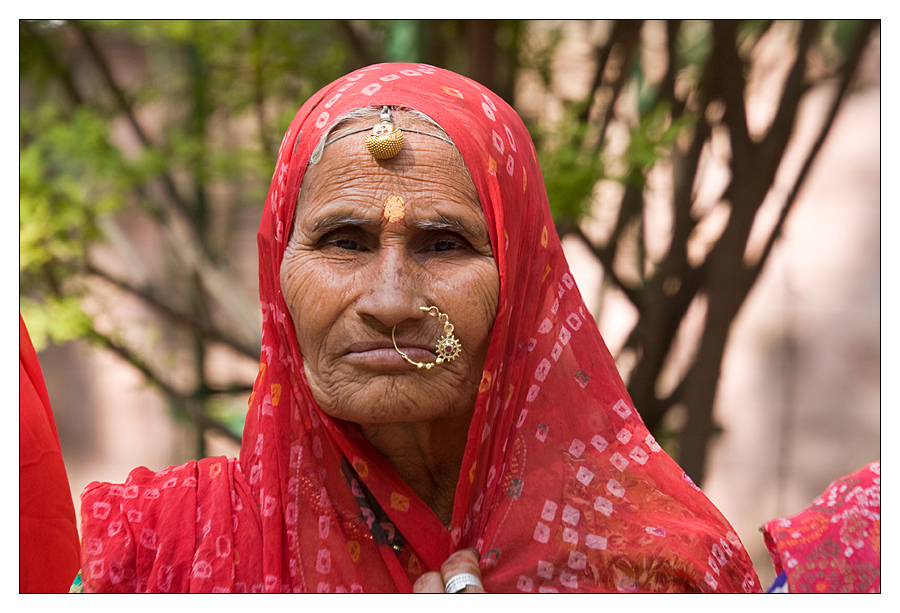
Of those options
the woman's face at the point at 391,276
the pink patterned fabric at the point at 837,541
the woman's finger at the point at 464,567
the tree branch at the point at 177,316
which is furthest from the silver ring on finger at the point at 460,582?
the tree branch at the point at 177,316

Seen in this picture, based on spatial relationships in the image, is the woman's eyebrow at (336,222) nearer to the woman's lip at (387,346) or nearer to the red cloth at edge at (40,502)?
the woman's lip at (387,346)

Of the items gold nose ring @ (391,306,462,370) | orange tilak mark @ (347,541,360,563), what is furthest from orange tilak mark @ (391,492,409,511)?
gold nose ring @ (391,306,462,370)

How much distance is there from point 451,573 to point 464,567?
0.09ft

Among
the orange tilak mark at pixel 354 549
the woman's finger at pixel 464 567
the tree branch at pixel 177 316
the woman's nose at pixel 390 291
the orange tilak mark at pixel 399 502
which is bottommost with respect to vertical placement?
the woman's finger at pixel 464 567

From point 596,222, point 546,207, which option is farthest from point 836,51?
point 546,207

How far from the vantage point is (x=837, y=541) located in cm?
181

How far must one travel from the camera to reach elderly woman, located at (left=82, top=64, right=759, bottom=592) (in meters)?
1.51

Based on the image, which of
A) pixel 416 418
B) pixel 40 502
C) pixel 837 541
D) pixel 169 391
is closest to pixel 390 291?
pixel 416 418

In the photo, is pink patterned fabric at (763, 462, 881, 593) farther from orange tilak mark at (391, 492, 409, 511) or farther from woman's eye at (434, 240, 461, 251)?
woman's eye at (434, 240, 461, 251)

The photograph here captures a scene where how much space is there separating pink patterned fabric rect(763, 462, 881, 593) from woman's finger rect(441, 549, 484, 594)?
0.78 m

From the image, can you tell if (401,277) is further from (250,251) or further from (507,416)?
(250,251)

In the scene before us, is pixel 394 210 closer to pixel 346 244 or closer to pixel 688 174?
pixel 346 244

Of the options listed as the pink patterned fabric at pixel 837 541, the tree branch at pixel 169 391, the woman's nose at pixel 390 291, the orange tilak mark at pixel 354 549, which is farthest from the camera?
the tree branch at pixel 169 391

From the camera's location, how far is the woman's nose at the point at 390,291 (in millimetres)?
1450
